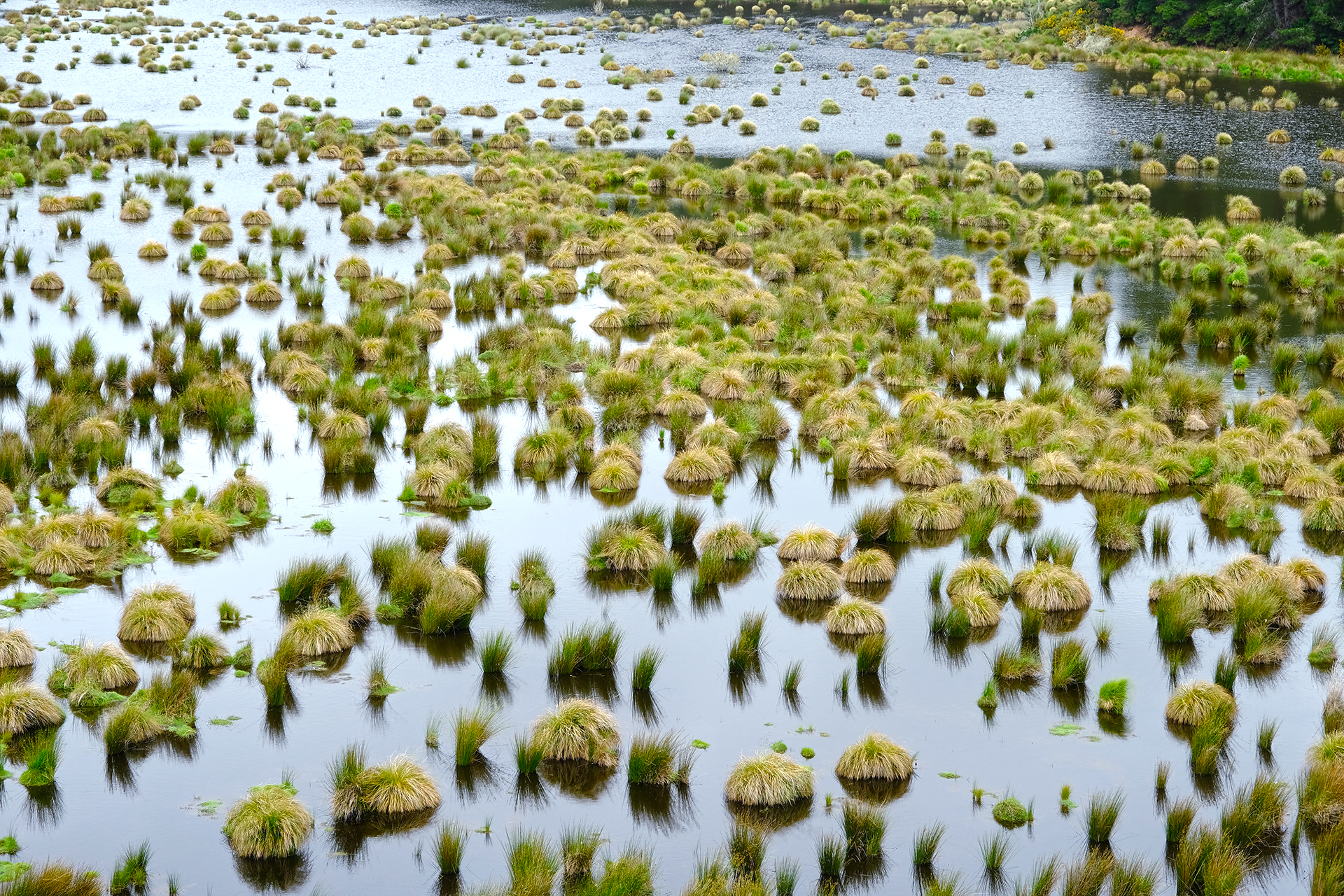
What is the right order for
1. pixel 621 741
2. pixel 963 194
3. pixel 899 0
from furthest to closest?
pixel 899 0
pixel 963 194
pixel 621 741

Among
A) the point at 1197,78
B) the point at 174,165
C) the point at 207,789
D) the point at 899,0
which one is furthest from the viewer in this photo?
the point at 899,0

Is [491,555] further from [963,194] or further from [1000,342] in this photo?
[963,194]

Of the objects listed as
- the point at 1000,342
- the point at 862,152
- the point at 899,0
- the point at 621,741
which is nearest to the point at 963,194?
the point at 862,152

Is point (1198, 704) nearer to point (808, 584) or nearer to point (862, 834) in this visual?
point (862, 834)

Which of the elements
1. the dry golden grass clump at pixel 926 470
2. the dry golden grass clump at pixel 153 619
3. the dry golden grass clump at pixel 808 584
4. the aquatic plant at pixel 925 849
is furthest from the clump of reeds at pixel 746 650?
the dry golden grass clump at pixel 153 619

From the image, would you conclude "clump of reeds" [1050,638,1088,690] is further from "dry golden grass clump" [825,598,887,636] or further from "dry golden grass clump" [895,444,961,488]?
"dry golden grass clump" [895,444,961,488]
